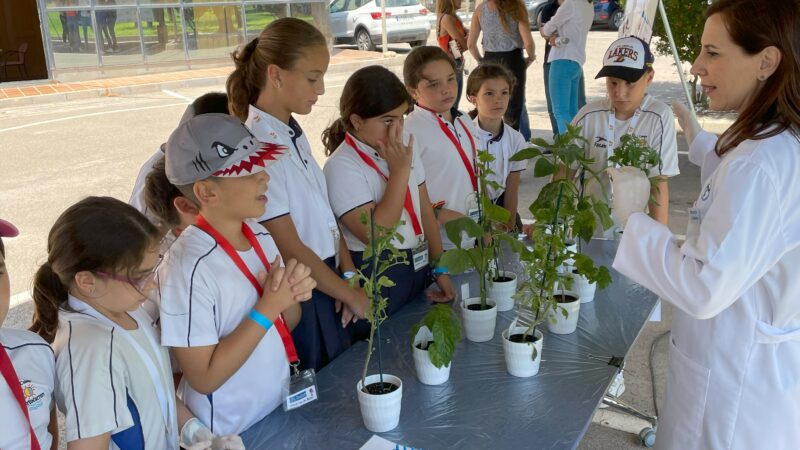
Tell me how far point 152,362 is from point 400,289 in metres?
0.87

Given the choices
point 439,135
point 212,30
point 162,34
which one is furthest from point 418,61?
point 212,30

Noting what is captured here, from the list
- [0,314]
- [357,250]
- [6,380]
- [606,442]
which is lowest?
[606,442]

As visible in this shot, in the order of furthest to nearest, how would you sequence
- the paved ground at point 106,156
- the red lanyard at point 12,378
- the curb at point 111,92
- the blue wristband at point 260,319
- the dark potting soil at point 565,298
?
the curb at point 111,92 < the paved ground at point 106,156 < the dark potting soil at point 565,298 < the blue wristband at point 260,319 < the red lanyard at point 12,378

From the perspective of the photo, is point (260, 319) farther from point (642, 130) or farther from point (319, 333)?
point (642, 130)

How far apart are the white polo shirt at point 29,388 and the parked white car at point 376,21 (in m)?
12.5

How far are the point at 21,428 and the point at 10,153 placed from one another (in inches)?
267

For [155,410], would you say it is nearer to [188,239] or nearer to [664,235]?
[188,239]

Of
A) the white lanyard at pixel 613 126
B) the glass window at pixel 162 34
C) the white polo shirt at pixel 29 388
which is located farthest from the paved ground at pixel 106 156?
the white polo shirt at pixel 29 388

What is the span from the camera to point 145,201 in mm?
1825

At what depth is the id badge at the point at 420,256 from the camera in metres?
2.10

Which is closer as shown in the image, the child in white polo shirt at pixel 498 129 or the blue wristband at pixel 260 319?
the blue wristband at pixel 260 319

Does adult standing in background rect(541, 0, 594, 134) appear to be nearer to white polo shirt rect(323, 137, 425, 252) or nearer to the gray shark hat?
white polo shirt rect(323, 137, 425, 252)

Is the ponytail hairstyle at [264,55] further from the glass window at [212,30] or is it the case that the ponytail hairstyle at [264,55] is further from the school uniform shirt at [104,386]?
the glass window at [212,30]

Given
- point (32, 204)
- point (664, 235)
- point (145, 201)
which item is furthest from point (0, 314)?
point (32, 204)
